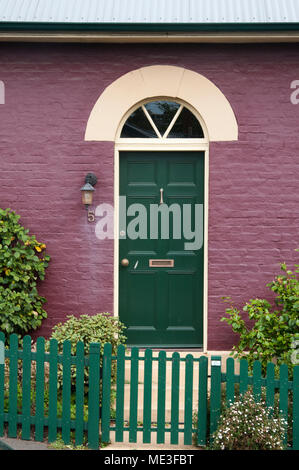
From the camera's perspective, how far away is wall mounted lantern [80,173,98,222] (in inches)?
244

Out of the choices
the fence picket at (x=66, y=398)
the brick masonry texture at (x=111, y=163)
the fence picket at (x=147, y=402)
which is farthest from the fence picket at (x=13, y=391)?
the brick masonry texture at (x=111, y=163)

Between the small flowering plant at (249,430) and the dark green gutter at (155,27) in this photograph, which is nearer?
the small flowering plant at (249,430)

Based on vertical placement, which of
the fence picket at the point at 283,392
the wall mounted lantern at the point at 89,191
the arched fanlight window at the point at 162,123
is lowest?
the fence picket at the point at 283,392

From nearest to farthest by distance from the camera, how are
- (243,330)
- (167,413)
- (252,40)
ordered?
(167,413)
(243,330)
(252,40)

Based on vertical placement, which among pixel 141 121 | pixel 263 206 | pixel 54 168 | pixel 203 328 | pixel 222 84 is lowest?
pixel 203 328

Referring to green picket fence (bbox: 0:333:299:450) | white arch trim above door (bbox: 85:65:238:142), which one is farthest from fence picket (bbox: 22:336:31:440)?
white arch trim above door (bbox: 85:65:238:142)

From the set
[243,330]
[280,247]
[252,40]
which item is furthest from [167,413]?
[252,40]

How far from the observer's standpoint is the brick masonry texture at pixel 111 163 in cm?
629

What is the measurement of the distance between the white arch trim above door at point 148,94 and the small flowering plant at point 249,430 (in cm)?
333

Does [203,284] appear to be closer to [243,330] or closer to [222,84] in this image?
[243,330]

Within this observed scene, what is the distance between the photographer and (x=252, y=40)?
616 cm

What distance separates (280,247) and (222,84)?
2071mm

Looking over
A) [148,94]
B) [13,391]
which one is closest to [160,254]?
[148,94]
